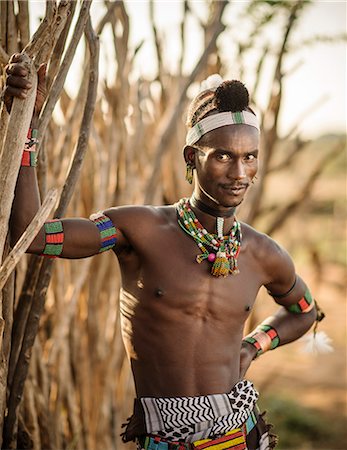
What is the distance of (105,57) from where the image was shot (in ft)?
8.47

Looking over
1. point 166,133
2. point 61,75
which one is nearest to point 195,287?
point 61,75

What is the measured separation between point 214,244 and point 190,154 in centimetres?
24

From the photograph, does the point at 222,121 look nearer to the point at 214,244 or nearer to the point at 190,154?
the point at 190,154

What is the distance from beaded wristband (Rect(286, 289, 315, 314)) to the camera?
81.8 inches

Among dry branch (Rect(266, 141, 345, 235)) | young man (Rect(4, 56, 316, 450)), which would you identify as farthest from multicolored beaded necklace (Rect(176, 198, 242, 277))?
dry branch (Rect(266, 141, 345, 235))

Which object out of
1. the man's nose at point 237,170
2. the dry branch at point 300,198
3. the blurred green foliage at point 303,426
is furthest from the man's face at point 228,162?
the blurred green foliage at point 303,426

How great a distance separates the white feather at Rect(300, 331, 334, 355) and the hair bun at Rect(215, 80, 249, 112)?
0.87 m

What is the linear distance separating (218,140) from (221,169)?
0.07 meters

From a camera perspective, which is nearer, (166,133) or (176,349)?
(176,349)

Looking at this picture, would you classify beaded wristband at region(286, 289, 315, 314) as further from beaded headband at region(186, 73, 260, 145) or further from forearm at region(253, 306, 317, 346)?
beaded headband at region(186, 73, 260, 145)

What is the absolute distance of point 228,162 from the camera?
1.67 meters

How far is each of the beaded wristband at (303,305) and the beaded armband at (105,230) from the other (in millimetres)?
674

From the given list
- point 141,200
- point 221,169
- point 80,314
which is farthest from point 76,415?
point 221,169

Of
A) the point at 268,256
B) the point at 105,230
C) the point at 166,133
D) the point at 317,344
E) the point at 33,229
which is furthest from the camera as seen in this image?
the point at 166,133
